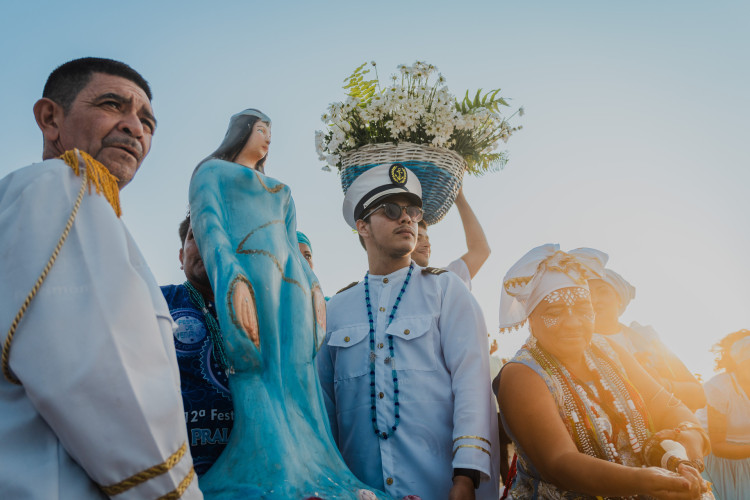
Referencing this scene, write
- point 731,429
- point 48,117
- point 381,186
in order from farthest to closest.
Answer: point 731,429, point 381,186, point 48,117

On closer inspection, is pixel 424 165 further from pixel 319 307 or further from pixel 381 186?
pixel 319 307

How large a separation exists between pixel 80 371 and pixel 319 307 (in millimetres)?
1295

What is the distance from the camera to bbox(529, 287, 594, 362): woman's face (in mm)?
3129

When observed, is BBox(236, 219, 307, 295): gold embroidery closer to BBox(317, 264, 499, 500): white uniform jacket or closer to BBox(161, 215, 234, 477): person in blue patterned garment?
BBox(161, 215, 234, 477): person in blue patterned garment

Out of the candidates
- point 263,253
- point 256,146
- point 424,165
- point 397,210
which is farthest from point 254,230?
point 424,165

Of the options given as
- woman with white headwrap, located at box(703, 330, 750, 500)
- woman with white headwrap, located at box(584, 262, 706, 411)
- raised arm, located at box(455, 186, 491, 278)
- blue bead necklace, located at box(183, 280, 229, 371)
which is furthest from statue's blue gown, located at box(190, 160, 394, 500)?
woman with white headwrap, located at box(703, 330, 750, 500)

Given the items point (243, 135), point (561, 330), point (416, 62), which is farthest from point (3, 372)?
point (416, 62)

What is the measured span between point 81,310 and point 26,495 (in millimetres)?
425

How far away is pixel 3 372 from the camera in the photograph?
1.40 metres

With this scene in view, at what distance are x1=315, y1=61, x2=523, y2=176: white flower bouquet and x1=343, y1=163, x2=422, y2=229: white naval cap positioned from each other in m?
0.28

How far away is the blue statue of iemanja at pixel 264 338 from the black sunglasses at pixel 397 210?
0.78 m

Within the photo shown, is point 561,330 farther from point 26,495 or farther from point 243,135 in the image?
point 26,495

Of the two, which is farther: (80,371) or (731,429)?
(731,429)

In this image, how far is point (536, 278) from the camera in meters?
3.30
